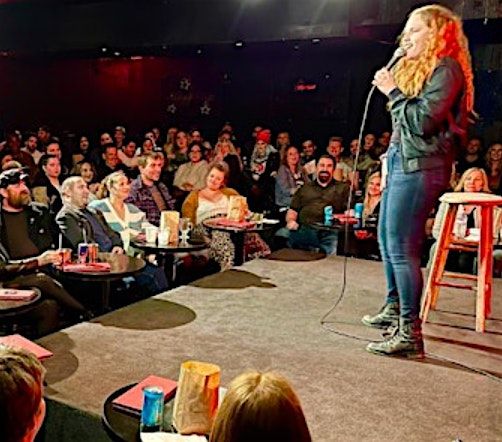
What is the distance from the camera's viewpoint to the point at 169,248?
3.43 metres

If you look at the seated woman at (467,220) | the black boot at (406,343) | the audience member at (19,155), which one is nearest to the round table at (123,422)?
the black boot at (406,343)

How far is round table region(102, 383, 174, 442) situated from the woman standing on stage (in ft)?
3.19

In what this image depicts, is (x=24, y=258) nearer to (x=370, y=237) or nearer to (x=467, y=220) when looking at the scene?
(x=370, y=237)

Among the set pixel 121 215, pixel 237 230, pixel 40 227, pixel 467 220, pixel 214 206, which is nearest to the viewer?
pixel 40 227

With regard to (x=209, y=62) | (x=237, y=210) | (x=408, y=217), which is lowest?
(x=237, y=210)

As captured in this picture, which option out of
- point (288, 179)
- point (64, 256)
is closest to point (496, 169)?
point (288, 179)

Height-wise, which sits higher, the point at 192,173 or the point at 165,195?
the point at 192,173

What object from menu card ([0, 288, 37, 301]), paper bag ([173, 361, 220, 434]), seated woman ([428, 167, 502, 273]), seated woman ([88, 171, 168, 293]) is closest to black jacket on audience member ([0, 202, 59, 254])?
seated woman ([88, 171, 168, 293])

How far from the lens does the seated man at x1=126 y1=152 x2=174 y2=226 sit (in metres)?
4.32

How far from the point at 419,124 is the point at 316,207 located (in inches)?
110

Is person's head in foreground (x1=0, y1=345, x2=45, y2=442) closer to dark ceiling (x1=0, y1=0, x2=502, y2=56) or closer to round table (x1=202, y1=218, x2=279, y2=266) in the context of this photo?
round table (x1=202, y1=218, x2=279, y2=266)

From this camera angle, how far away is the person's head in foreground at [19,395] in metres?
1.16

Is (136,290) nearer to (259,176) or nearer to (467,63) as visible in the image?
(467,63)

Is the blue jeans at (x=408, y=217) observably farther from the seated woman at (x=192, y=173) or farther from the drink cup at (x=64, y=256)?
the seated woman at (x=192, y=173)
